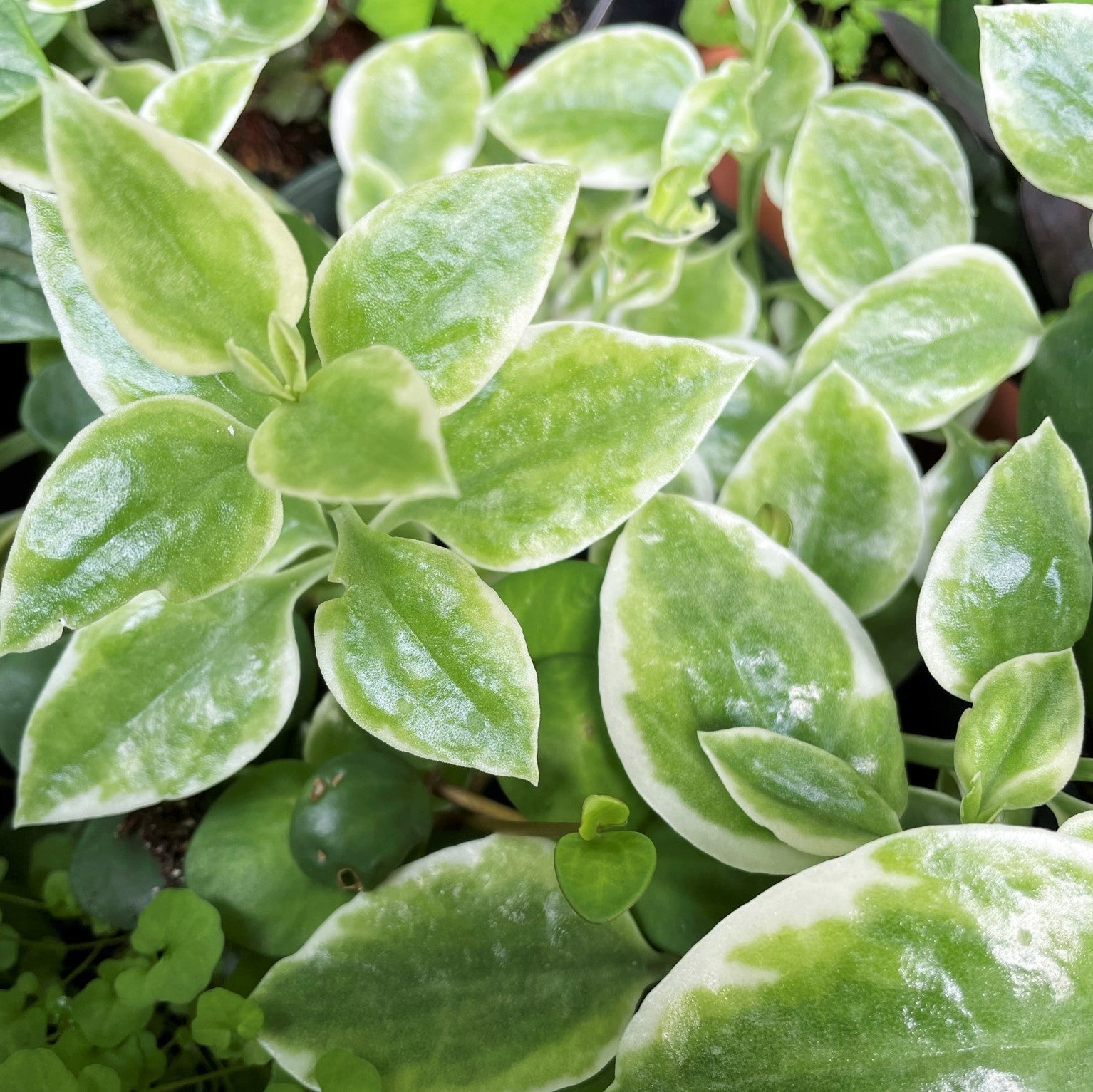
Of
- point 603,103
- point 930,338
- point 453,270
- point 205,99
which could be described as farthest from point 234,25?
point 930,338

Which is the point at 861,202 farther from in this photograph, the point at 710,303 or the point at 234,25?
the point at 234,25

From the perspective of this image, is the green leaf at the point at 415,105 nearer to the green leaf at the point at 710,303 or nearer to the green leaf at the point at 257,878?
the green leaf at the point at 710,303

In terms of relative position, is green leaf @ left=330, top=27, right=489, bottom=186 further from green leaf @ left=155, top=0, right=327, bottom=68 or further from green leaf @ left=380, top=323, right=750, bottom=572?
green leaf @ left=380, top=323, right=750, bottom=572

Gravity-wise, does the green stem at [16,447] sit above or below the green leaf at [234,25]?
below

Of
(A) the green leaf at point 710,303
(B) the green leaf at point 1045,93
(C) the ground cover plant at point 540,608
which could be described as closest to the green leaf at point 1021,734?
(C) the ground cover plant at point 540,608

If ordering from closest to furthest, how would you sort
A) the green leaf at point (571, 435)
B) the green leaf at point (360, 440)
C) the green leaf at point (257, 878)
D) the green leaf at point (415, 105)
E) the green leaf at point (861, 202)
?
the green leaf at point (360, 440), the green leaf at point (571, 435), the green leaf at point (257, 878), the green leaf at point (861, 202), the green leaf at point (415, 105)

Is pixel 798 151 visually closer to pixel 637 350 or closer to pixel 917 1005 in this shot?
pixel 637 350

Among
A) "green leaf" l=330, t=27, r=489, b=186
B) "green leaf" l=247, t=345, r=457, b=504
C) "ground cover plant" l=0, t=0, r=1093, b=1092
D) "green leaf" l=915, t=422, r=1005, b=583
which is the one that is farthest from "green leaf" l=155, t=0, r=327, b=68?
"green leaf" l=915, t=422, r=1005, b=583
